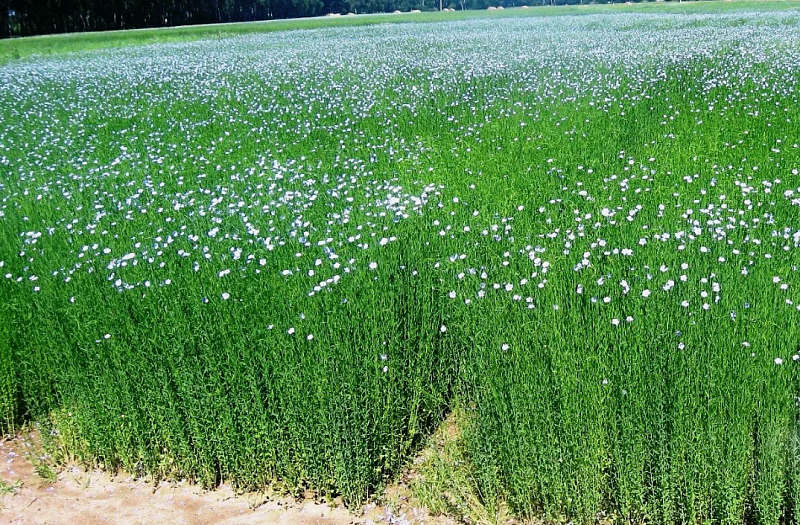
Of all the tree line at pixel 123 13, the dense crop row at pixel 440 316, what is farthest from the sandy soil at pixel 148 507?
the tree line at pixel 123 13

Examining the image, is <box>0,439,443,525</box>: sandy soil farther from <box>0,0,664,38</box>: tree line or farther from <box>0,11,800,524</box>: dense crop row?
<box>0,0,664,38</box>: tree line

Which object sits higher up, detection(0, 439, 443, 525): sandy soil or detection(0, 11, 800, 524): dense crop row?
detection(0, 11, 800, 524): dense crop row

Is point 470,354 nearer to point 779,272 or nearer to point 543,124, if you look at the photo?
point 779,272

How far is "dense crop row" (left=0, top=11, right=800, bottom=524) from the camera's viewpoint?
387 centimetres

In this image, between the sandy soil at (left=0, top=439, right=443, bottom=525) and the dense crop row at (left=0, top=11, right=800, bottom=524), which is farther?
the sandy soil at (left=0, top=439, right=443, bottom=525)

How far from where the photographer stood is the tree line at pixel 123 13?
55.2m

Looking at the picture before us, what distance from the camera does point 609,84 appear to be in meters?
13.6

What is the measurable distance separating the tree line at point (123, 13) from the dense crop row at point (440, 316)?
176 feet

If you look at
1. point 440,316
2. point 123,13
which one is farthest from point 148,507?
point 123,13

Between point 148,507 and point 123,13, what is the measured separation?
63.6 metres

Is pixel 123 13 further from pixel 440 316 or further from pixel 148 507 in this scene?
pixel 148 507

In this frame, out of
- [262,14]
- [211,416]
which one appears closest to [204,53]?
[211,416]

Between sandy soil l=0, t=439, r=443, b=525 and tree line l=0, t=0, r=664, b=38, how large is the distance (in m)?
Answer: 58.9

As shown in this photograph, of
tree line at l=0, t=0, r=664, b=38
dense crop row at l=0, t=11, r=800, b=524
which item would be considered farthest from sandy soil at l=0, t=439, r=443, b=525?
tree line at l=0, t=0, r=664, b=38
